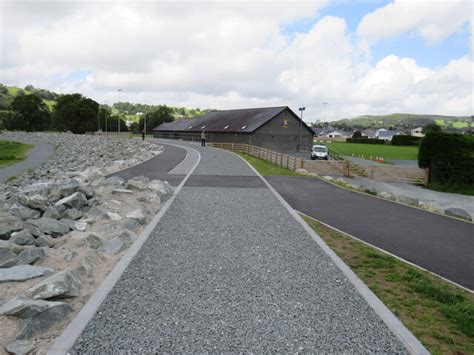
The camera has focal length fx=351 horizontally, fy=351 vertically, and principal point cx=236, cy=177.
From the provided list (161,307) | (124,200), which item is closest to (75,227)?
(124,200)

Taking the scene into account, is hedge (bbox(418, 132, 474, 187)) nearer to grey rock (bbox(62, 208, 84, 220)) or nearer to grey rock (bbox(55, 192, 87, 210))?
grey rock (bbox(55, 192, 87, 210))

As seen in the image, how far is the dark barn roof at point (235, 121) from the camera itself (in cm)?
5006

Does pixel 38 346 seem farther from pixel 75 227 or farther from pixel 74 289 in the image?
pixel 75 227

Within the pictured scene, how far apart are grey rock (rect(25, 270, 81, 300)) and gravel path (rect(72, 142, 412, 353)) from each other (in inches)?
19.9

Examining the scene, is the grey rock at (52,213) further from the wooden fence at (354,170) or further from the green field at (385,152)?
the green field at (385,152)

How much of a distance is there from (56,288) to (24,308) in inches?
20.8

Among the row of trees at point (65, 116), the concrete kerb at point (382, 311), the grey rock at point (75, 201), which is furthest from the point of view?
the row of trees at point (65, 116)

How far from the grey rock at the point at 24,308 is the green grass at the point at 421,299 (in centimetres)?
448

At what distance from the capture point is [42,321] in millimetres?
4027

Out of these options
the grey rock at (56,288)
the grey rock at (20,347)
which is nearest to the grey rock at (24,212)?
the grey rock at (56,288)

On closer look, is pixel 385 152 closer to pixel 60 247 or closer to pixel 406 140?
pixel 406 140

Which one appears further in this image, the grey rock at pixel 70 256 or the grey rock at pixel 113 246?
the grey rock at pixel 113 246

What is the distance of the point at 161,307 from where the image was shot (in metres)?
4.60

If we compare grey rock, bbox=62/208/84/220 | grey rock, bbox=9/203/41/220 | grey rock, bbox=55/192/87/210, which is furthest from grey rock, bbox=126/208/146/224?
grey rock, bbox=9/203/41/220
